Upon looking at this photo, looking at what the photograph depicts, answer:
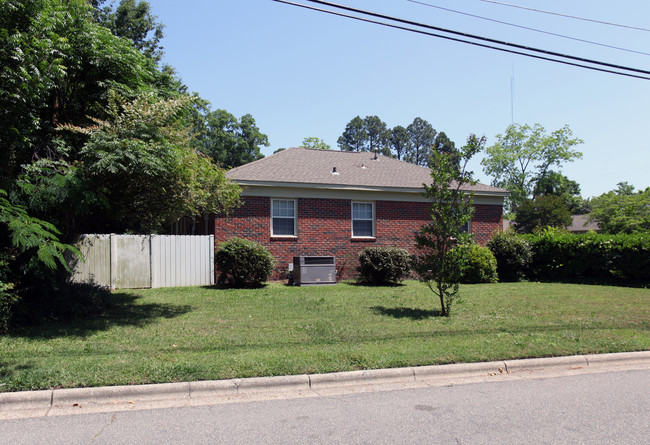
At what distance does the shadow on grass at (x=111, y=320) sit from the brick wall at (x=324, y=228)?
17.0ft

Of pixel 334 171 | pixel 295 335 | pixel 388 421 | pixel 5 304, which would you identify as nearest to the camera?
pixel 388 421

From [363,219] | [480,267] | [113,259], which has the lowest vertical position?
[480,267]

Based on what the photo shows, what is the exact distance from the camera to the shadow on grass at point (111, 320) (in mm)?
8125

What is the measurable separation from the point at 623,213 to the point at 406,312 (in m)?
36.7

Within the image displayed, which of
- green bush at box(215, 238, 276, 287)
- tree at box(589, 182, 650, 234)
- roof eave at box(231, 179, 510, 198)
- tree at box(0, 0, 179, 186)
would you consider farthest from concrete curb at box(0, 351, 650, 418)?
tree at box(589, 182, 650, 234)

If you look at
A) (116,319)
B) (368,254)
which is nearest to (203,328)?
(116,319)

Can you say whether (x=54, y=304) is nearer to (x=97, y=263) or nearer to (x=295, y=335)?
(x=295, y=335)

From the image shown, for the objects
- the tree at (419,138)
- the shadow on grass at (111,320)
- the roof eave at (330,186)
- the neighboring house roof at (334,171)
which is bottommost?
the shadow on grass at (111,320)

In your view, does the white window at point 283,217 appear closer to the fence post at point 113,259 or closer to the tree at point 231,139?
the fence post at point 113,259

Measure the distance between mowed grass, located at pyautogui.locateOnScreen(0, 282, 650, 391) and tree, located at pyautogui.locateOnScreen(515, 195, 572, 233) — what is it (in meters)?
36.9

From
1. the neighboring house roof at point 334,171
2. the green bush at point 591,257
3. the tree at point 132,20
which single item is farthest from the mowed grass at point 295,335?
the tree at point 132,20

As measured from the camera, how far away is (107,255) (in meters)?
14.6

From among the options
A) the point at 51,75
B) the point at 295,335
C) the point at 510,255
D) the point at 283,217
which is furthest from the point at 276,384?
the point at 510,255

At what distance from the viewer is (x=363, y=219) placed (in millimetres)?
18219
